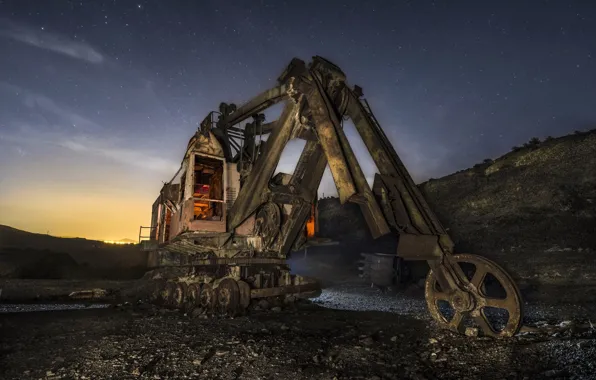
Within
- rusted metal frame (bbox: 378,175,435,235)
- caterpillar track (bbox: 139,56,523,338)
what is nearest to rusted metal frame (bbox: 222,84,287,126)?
caterpillar track (bbox: 139,56,523,338)

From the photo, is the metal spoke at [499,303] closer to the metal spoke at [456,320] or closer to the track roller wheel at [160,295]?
the metal spoke at [456,320]

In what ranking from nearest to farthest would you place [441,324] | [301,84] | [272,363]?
[272,363] → [441,324] → [301,84]

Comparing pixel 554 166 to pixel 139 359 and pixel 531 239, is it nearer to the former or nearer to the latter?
pixel 531 239

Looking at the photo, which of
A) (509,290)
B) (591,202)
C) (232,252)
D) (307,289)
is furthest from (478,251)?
(509,290)

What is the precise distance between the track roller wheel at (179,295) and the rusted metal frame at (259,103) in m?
5.13

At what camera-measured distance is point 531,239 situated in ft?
69.4

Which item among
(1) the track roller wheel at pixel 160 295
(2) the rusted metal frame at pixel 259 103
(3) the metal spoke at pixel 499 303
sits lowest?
(1) the track roller wheel at pixel 160 295

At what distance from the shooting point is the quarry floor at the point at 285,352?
12.9 ft

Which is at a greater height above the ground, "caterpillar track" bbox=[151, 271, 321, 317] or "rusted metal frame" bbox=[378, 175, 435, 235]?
"rusted metal frame" bbox=[378, 175, 435, 235]

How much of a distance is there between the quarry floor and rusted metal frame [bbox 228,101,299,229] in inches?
102

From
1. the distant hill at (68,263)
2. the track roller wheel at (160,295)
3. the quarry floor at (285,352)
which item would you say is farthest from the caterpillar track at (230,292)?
the distant hill at (68,263)

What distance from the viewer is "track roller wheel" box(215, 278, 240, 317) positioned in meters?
8.62

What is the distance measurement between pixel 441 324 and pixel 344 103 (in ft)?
13.9

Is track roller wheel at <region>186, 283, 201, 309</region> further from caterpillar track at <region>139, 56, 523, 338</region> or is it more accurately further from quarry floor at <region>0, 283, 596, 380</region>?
quarry floor at <region>0, 283, 596, 380</region>
